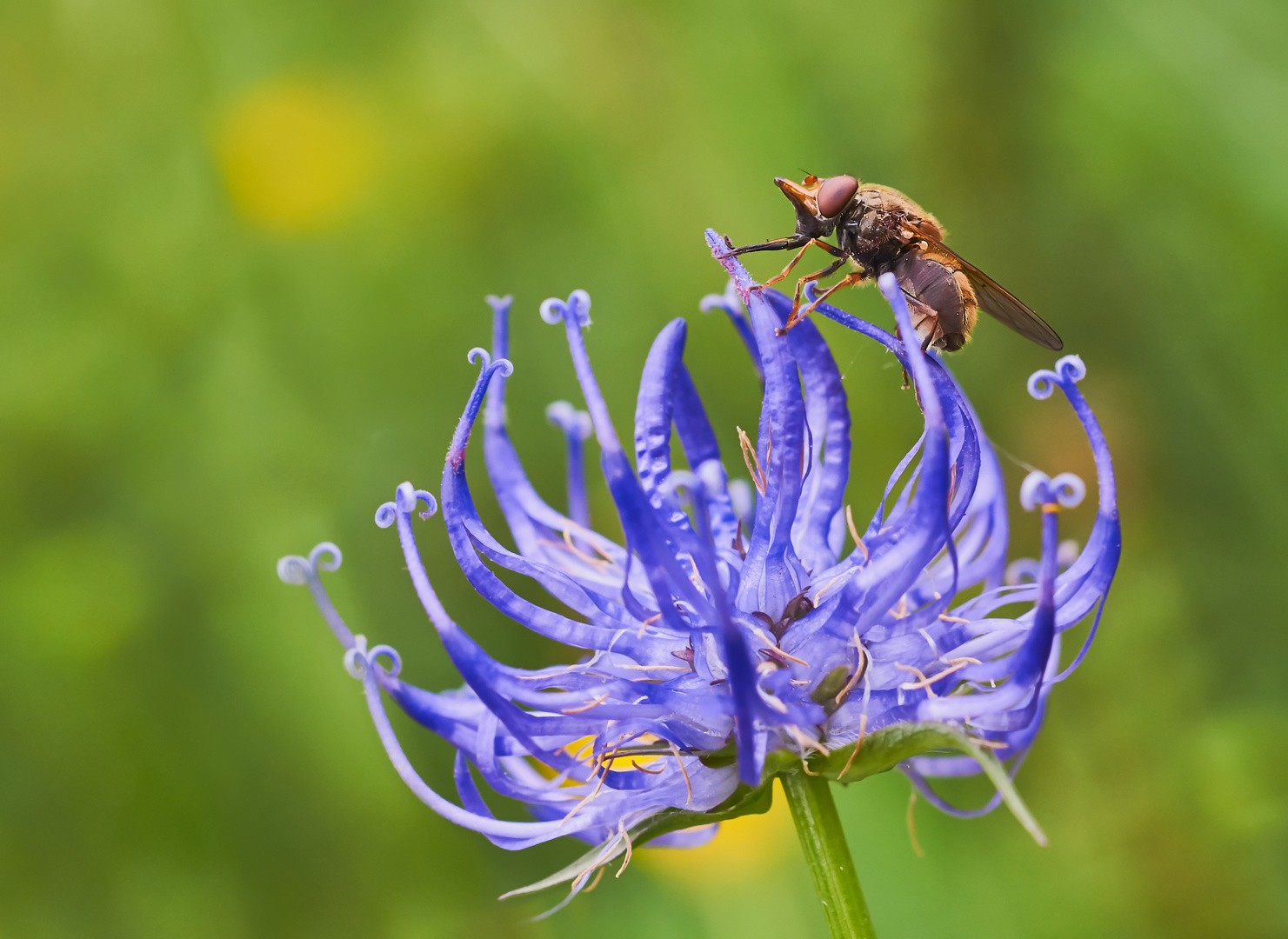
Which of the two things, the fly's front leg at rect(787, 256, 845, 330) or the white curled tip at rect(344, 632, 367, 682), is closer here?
the fly's front leg at rect(787, 256, 845, 330)

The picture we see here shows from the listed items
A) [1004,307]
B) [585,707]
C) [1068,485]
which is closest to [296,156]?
[1004,307]

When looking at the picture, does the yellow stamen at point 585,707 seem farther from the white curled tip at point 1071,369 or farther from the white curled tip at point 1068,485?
the white curled tip at point 1071,369

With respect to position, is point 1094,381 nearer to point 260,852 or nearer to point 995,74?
point 995,74

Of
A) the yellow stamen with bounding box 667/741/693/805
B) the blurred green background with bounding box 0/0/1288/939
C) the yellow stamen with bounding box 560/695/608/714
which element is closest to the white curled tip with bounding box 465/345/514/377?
the yellow stamen with bounding box 560/695/608/714

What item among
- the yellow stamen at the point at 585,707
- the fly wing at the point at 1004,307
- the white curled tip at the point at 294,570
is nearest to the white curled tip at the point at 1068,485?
the fly wing at the point at 1004,307

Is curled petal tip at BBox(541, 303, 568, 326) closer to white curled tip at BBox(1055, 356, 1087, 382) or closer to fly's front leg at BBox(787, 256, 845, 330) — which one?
fly's front leg at BBox(787, 256, 845, 330)
